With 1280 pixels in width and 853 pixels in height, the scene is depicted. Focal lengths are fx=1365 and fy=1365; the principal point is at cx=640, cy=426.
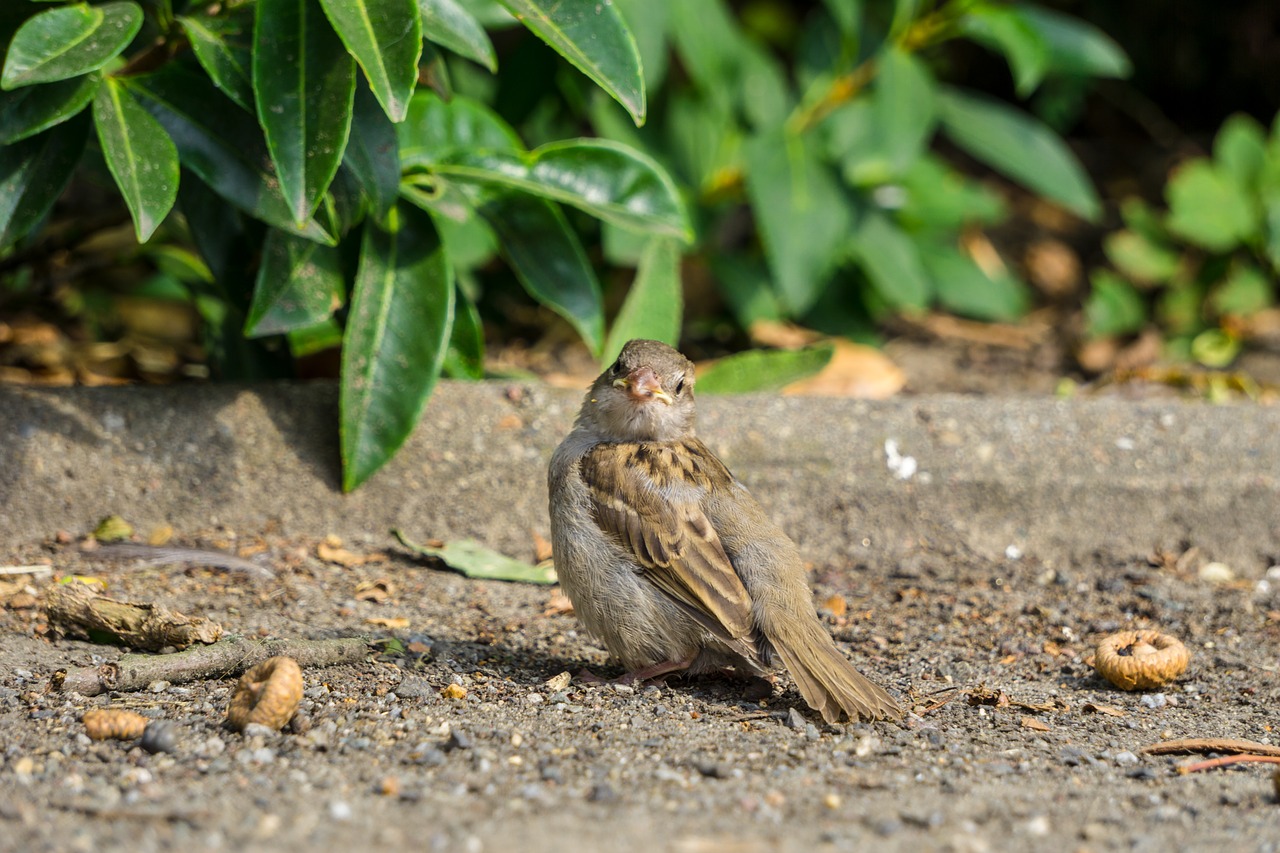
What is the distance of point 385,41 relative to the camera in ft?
12.6

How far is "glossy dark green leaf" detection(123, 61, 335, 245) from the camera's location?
4.30m

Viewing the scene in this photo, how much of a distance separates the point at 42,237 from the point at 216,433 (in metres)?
1.48

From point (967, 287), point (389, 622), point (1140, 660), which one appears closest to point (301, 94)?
point (389, 622)

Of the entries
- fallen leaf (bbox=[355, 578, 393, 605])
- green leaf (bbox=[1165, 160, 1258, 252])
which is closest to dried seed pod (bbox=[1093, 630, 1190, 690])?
fallen leaf (bbox=[355, 578, 393, 605])

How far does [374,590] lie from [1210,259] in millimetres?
5610

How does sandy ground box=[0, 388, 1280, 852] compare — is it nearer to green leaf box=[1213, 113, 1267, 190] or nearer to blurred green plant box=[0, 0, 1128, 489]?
blurred green plant box=[0, 0, 1128, 489]

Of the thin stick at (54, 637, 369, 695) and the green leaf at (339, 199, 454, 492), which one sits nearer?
the thin stick at (54, 637, 369, 695)

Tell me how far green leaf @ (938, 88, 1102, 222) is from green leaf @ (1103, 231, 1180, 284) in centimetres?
104

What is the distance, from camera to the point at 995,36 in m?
6.56

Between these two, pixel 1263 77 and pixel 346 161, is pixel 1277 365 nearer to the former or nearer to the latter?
pixel 1263 77

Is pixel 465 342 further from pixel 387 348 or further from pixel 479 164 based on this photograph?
pixel 479 164

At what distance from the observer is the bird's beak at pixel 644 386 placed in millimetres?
4293

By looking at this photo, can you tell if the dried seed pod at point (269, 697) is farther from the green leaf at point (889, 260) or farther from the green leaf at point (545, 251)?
the green leaf at point (889, 260)

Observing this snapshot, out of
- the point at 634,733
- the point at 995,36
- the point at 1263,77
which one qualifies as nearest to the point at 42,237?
the point at 634,733
